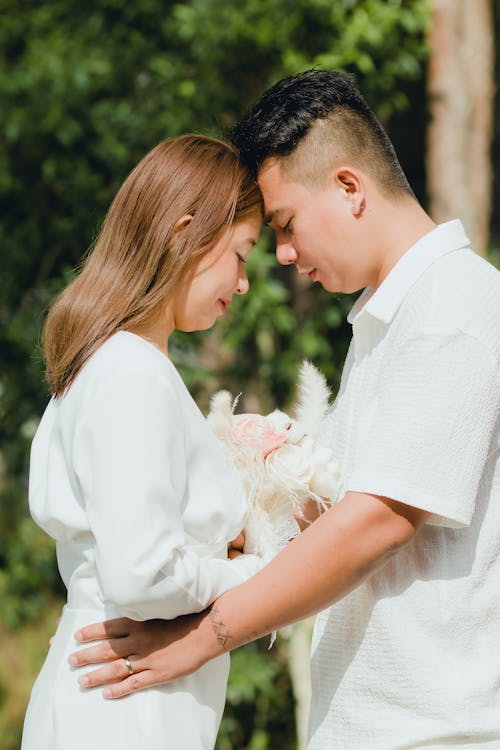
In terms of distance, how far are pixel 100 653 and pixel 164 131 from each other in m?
2.92

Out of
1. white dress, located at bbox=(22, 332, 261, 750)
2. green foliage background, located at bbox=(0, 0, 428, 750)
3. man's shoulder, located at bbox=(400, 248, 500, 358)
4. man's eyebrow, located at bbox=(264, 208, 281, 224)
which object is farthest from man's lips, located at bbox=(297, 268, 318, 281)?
green foliage background, located at bbox=(0, 0, 428, 750)

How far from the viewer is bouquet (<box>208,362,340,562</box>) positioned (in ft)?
6.76

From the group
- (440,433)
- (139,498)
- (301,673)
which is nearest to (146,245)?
(139,498)

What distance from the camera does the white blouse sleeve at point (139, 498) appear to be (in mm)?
1659

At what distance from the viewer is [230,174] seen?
6.92ft

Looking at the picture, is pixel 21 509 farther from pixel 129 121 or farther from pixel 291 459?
pixel 291 459

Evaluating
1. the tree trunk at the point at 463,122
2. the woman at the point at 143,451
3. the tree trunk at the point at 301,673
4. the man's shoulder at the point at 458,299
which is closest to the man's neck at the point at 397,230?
the man's shoulder at the point at 458,299

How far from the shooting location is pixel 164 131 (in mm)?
4254

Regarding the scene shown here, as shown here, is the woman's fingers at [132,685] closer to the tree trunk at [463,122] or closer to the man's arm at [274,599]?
the man's arm at [274,599]

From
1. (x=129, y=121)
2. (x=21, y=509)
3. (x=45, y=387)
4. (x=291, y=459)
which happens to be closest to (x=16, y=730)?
(x=21, y=509)

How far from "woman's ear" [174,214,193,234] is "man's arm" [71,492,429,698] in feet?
2.25

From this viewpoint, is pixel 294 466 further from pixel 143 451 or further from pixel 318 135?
pixel 318 135

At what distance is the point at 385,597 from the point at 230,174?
3.15 feet

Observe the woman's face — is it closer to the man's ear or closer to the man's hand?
the man's ear
